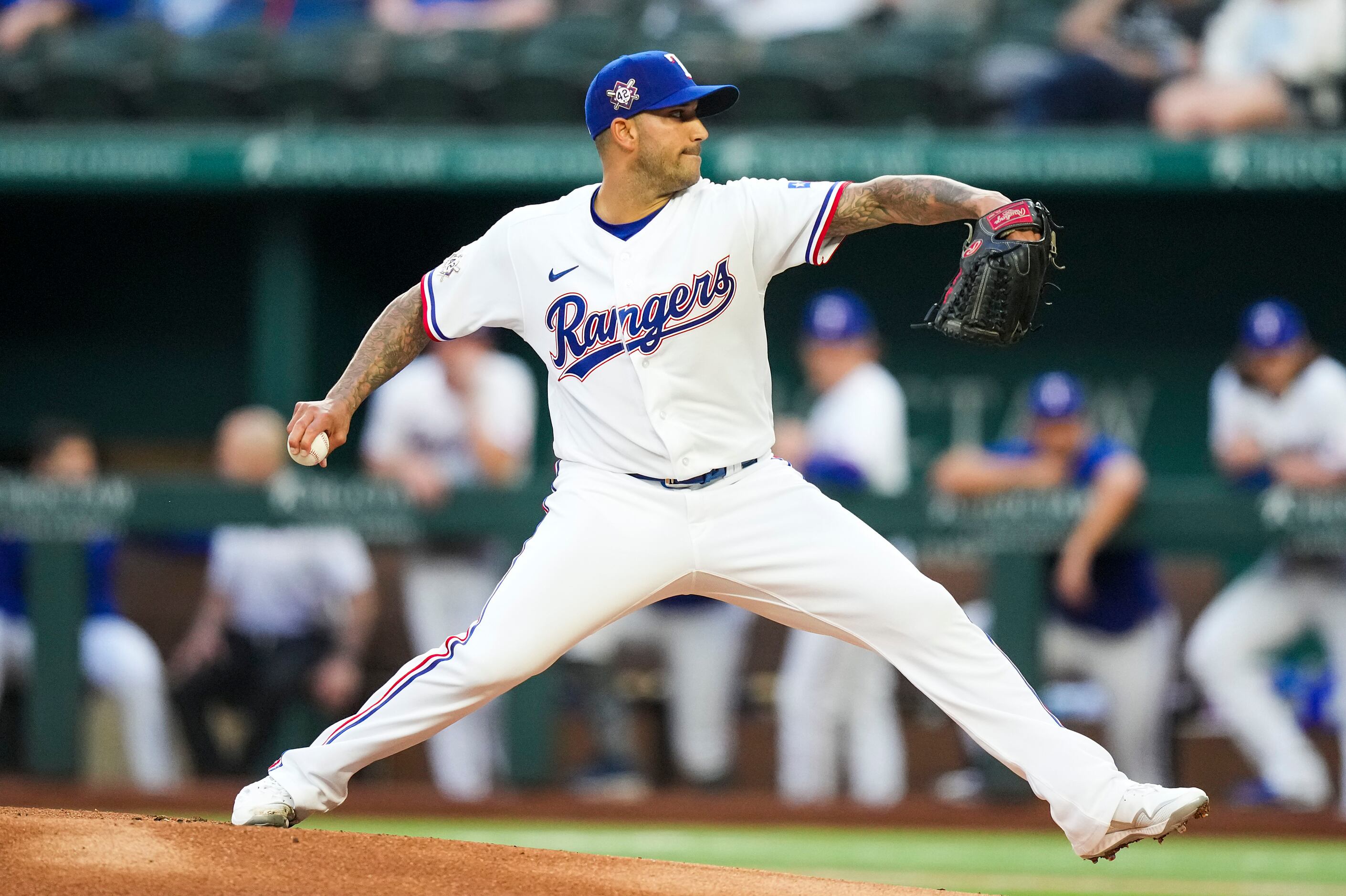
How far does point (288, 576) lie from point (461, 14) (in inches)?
155

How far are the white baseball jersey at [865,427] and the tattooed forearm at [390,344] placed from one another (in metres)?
2.90

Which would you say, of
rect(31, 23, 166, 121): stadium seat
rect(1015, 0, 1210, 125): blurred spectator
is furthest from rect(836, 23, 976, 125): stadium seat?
rect(31, 23, 166, 121): stadium seat

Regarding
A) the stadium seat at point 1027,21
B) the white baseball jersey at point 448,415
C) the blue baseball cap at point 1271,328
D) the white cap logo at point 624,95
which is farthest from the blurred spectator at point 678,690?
the stadium seat at point 1027,21

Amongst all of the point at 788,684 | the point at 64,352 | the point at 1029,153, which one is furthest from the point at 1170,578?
the point at 64,352

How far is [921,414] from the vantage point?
9.24m

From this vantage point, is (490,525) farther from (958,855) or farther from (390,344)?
(390,344)

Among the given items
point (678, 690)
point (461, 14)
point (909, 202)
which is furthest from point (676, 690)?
point (461, 14)

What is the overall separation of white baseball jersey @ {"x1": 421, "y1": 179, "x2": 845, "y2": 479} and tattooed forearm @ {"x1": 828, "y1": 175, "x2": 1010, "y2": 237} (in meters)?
0.04

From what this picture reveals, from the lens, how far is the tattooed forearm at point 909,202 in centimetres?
335

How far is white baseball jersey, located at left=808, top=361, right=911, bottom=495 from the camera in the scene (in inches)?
253

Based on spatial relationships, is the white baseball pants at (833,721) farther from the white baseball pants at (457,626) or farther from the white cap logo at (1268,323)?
A: the white cap logo at (1268,323)

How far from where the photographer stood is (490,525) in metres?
6.48

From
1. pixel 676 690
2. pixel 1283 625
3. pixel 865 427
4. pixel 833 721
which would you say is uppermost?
pixel 865 427

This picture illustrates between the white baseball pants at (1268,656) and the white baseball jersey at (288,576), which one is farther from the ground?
the white baseball jersey at (288,576)
